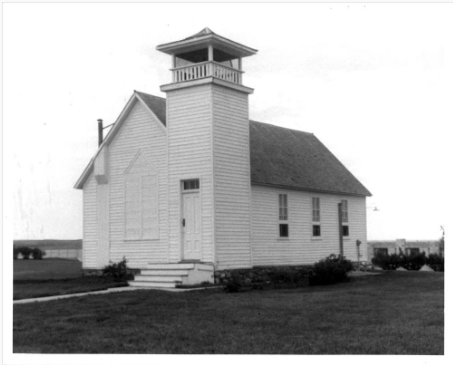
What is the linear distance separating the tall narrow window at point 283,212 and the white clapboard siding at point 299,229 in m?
0.19

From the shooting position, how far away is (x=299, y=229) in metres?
27.6

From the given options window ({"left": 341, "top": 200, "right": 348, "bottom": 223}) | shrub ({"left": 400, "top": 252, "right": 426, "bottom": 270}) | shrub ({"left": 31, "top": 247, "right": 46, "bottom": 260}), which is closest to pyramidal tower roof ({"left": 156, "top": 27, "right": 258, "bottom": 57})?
window ({"left": 341, "top": 200, "right": 348, "bottom": 223})

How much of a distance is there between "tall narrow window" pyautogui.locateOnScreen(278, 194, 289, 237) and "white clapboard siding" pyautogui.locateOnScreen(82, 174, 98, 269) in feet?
22.1

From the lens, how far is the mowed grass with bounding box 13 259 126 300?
2043cm

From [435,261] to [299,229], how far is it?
9675 mm

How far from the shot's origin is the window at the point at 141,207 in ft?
81.7

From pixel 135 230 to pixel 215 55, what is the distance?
6.63 m

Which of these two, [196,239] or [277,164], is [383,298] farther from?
[277,164]

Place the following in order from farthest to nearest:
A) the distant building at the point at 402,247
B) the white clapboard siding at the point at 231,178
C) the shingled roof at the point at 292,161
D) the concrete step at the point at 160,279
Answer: the distant building at the point at 402,247
the shingled roof at the point at 292,161
the white clapboard siding at the point at 231,178
the concrete step at the point at 160,279

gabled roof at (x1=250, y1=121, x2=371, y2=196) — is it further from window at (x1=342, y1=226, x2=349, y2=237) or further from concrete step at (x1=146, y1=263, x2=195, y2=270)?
concrete step at (x1=146, y1=263, x2=195, y2=270)

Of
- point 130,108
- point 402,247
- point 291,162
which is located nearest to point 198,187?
point 130,108

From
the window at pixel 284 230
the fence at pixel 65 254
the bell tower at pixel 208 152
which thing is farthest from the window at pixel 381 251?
the fence at pixel 65 254

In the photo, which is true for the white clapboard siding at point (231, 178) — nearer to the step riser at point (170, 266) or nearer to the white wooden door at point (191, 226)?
the white wooden door at point (191, 226)

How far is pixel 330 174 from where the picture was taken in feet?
102
